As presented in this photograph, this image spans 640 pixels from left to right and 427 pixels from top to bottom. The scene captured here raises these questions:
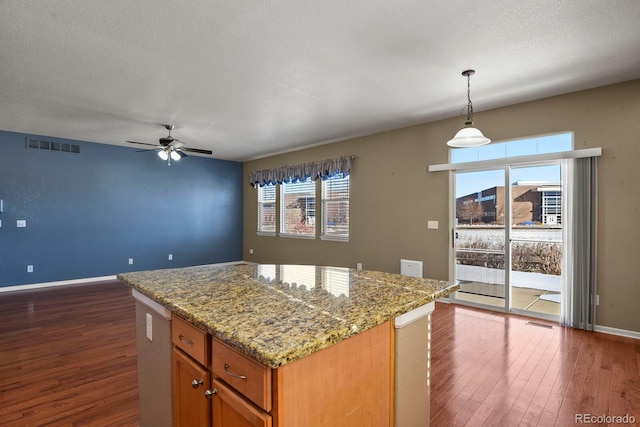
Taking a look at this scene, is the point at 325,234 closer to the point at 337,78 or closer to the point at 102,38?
the point at 337,78

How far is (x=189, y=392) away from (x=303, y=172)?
5467 mm

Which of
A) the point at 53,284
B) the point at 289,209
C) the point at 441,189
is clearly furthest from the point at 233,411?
the point at 53,284

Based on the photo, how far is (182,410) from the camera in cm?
139

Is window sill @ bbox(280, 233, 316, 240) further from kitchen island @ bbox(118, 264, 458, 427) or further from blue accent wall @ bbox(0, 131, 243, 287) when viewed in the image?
kitchen island @ bbox(118, 264, 458, 427)

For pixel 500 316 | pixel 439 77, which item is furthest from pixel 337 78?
pixel 500 316

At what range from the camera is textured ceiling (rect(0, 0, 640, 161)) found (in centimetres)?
219

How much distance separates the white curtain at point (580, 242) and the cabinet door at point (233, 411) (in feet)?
12.8

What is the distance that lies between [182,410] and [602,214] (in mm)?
4170

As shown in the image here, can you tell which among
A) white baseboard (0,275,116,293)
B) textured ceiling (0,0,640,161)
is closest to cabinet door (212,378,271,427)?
textured ceiling (0,0,640,161)

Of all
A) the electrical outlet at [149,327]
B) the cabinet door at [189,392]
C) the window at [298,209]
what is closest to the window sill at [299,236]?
the window at [298,209]

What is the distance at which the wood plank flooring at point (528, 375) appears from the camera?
6.79ft

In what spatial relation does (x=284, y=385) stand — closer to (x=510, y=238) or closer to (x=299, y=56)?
(x=299, y=56)

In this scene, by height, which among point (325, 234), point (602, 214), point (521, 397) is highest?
point (602, 214)

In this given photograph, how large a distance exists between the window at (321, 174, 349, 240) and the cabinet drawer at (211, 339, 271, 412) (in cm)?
487
